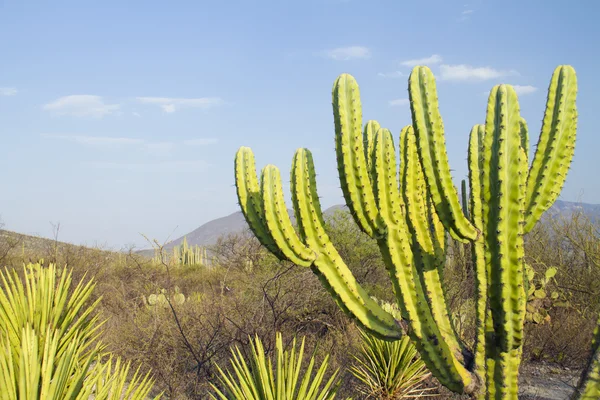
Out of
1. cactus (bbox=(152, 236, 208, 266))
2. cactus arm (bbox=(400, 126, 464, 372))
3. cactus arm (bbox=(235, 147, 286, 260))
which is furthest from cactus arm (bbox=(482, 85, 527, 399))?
cactus (bbox=(152, 236, 208, 266))

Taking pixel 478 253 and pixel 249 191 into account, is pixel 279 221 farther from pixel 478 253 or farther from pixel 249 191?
pixel 478 253

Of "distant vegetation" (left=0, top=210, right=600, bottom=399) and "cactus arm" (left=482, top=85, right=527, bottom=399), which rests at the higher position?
"cactus arm" (left=482, top=85, right=527, bottom=399)

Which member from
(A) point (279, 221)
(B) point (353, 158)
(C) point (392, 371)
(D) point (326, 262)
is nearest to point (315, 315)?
(C) point (392, 371)

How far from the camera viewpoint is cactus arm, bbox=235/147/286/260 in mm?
3779

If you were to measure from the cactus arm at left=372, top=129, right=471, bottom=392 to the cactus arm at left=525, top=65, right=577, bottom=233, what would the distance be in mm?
810

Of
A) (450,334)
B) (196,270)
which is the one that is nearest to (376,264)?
(450,334)

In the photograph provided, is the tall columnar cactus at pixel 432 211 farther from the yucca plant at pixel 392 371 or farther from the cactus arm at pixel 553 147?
the yucca plant at pixel 392 371

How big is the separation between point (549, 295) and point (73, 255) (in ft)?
42.6

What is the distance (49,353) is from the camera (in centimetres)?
270

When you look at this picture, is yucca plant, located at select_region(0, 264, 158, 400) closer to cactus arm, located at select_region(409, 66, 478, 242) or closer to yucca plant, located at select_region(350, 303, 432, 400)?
cactus arm, located at select_region(409, 66, 478, 242)

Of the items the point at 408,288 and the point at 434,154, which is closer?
the point at 434,154

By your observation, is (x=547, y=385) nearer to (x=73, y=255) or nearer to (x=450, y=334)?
(x=450, y=334)

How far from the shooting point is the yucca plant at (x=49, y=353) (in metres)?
2.52

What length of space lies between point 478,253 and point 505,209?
481mm
